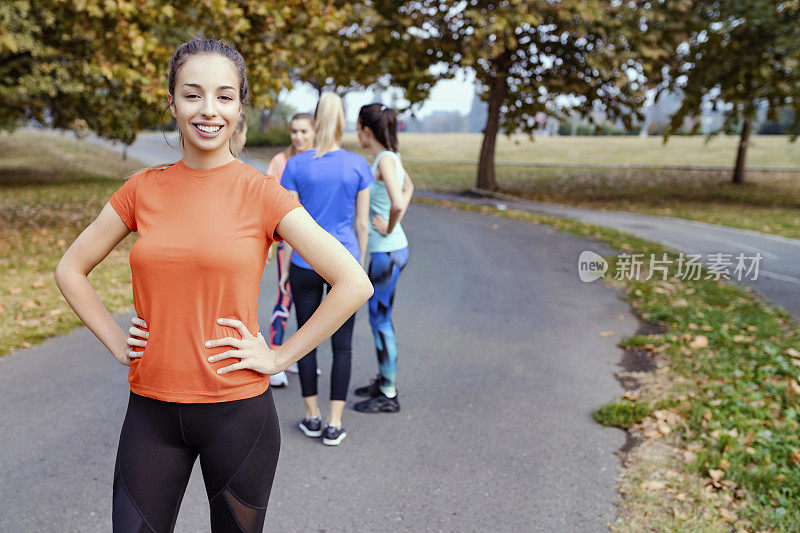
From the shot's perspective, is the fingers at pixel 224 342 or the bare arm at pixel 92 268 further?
the bare arm at pixel 92 268

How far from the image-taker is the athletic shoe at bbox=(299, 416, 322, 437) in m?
4.39

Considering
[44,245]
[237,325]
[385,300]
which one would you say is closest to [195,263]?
[237,325]

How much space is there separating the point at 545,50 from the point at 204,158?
20.9 metres

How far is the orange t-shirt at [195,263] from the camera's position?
186 cm

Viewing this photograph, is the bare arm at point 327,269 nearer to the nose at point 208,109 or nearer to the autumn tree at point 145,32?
the nose at point 208,109

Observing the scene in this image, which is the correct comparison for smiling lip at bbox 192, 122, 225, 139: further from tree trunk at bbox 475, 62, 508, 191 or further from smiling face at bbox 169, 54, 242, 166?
tree trunk at bbox 475, 62, 508, 191

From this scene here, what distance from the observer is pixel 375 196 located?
454 cm

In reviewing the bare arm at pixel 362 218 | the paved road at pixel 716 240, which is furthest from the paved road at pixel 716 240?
the bare arm at pixel 362 218

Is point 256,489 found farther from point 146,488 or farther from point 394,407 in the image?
point 394,407

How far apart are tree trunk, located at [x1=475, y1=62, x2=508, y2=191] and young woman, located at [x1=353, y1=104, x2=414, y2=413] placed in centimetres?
1811

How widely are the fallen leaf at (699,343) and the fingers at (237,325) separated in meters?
5.54

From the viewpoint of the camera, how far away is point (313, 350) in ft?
13.4

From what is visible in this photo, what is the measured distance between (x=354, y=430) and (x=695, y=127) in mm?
19081

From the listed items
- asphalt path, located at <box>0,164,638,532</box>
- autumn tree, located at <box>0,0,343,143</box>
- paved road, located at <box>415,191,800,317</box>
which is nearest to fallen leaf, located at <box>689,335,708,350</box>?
asphalt path, located at <box>0,164,638,532</box>
